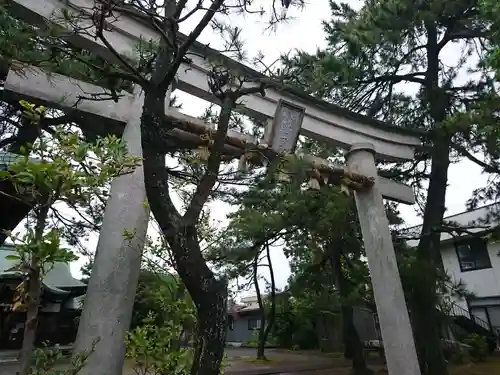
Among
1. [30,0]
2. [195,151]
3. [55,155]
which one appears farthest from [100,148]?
[30,0]

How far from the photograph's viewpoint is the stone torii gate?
7.74ft

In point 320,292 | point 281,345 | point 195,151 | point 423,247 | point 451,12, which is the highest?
point 451,12

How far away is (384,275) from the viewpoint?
3990mm

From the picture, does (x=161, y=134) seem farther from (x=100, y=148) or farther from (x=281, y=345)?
(x=281, y=345)

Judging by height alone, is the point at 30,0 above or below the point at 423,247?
above

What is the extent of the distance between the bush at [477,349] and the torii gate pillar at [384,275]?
5654 millimetres

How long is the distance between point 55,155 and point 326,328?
1240 cm

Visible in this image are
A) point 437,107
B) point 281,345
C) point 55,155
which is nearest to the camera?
point 55,155

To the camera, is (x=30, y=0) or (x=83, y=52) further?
(x=83, y=52)

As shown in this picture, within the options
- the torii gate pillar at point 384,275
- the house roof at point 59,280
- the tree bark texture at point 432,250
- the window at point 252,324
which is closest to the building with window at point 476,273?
the tree bark texture at point 432,250

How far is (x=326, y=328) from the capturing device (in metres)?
12.2

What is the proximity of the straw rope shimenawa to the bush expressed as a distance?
6327 mm

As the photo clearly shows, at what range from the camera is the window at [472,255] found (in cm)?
1093

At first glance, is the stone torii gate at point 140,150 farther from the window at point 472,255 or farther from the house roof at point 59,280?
the house roof at point 59,280
